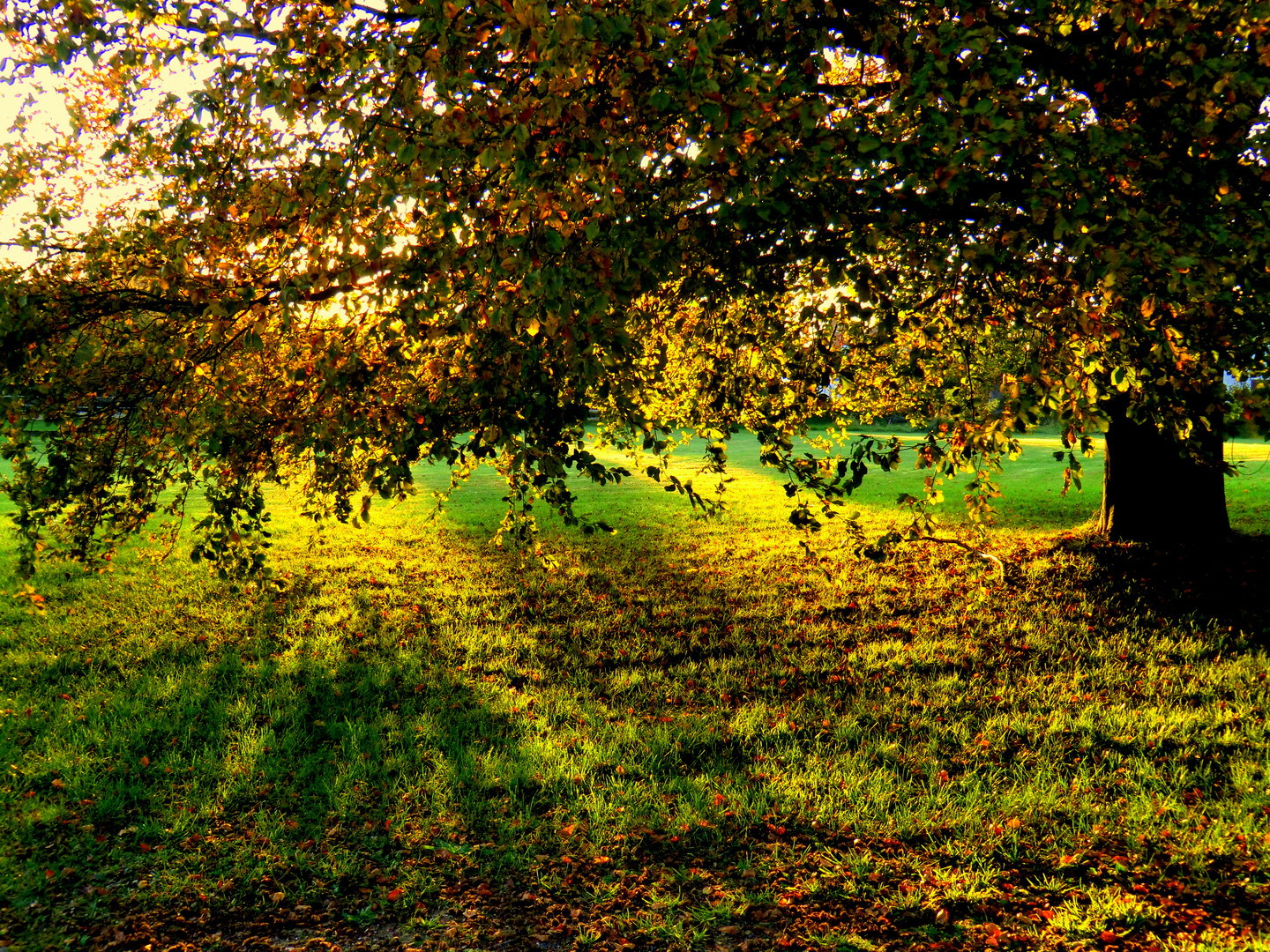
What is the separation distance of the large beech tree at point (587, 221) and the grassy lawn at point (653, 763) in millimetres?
2336

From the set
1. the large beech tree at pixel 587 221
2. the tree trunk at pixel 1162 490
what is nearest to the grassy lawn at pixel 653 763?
the tree trunk at pixel 1162 490

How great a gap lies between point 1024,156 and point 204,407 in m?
5.68

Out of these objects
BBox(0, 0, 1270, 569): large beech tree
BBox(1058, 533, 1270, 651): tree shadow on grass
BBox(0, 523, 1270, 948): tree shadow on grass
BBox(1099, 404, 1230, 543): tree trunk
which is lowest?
BBox(0, 523, 1270, 948): tree shadow on grass

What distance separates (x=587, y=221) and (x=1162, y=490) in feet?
39.7

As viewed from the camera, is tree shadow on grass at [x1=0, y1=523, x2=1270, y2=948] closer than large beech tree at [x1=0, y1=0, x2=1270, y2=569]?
No

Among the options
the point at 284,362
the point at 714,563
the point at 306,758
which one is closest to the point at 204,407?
the point at 284,362

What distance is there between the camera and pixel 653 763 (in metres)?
6.88

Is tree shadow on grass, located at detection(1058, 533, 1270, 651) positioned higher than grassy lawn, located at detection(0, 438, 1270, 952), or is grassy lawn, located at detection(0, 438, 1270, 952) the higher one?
tree shadow on grass, located at detection(1058, 533, 1270, 651)

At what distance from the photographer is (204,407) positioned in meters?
5.54

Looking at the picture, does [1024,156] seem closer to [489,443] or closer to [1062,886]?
[489,443]

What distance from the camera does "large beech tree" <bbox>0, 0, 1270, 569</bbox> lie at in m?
3.74

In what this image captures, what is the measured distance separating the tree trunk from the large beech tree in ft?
20.6

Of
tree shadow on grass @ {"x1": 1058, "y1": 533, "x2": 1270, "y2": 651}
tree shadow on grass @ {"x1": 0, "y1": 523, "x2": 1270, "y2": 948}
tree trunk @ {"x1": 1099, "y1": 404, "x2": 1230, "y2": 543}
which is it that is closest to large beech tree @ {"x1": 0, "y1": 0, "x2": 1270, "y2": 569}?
tree shadow on grass @ {"x1": 0, "y1": 523, "x2": 1270, "y2": 948}

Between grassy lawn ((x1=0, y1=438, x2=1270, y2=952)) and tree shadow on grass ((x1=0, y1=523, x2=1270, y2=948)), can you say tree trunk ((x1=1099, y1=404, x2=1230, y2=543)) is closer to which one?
grassy lawn ((x1=0, y1=438, x2=1270, y2=952))
